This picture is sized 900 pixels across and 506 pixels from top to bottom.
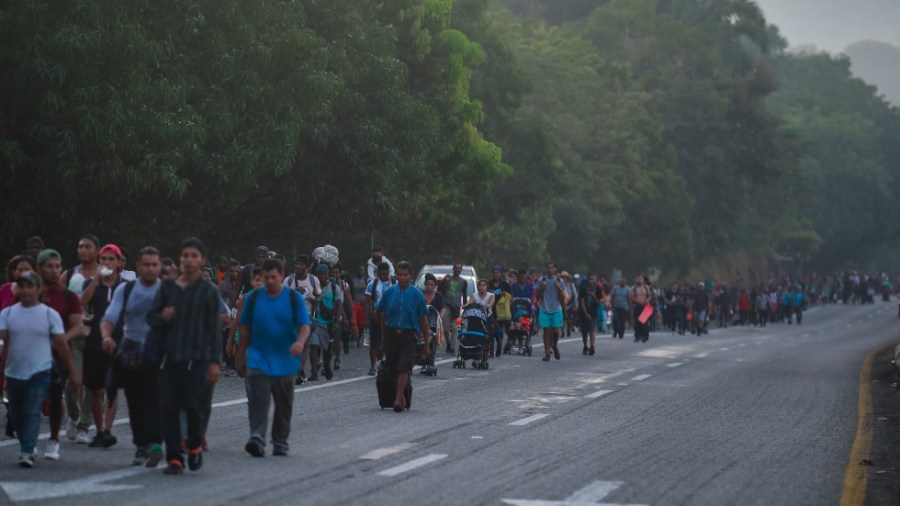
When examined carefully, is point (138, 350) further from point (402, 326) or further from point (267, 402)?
point (402, 326)

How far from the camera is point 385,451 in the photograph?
13500 millimetres

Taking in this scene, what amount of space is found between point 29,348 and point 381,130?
2251 centimetres

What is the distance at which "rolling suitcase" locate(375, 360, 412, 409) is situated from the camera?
57.9 ft

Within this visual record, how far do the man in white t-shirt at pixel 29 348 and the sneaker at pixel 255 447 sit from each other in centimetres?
156

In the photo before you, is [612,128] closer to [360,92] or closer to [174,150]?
[360,92]

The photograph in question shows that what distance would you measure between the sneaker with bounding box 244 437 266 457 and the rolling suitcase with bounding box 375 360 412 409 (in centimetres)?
474

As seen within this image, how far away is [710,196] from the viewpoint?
80188mm

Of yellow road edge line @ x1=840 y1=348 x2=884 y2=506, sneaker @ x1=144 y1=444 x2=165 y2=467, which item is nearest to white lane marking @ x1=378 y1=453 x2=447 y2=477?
sneaker @ x1=144 y1=444 x2=165 y2=467

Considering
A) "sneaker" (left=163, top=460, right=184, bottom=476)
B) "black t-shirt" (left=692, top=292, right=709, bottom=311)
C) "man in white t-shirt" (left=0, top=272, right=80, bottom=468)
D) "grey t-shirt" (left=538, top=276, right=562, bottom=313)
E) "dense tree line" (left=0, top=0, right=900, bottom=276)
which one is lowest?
"sneaker" (left=163, top=460, right=184, bottom=476)

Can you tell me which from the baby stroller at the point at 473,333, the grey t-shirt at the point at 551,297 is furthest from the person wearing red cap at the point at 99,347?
the grey t-shirt at the point at 551,297

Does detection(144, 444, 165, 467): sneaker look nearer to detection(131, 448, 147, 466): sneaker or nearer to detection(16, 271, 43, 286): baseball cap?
detection(131, 448, 147, 466): sneaker

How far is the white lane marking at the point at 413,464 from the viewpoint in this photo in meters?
12.1

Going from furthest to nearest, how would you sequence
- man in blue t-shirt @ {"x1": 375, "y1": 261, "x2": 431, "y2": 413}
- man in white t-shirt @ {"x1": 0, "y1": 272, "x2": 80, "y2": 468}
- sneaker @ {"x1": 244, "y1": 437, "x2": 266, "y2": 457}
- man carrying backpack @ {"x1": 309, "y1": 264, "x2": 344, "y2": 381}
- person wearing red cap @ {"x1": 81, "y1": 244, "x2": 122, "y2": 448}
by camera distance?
man carrying backpack @ {"x1": 309, "y1": 264, "x2": 344, "y2": 381} < man in blue t-shirt @ {"x1": 375, "y1": 261, "x2": 431, "y2": 413} < person wearing red cap @ {"x1": 81, "y1": 244, "x2": 122, "y2": 448} < sneaker @ {"x1": 244, "y1": 437, "x2": 266, "y2": 457} < man in white t-shirt @ {"x1": 0, "y1": 272, "x2": 80, "y2": 468}

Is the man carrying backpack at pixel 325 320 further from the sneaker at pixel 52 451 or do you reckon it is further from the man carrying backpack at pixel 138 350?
the sneaker at pixel 52 451
